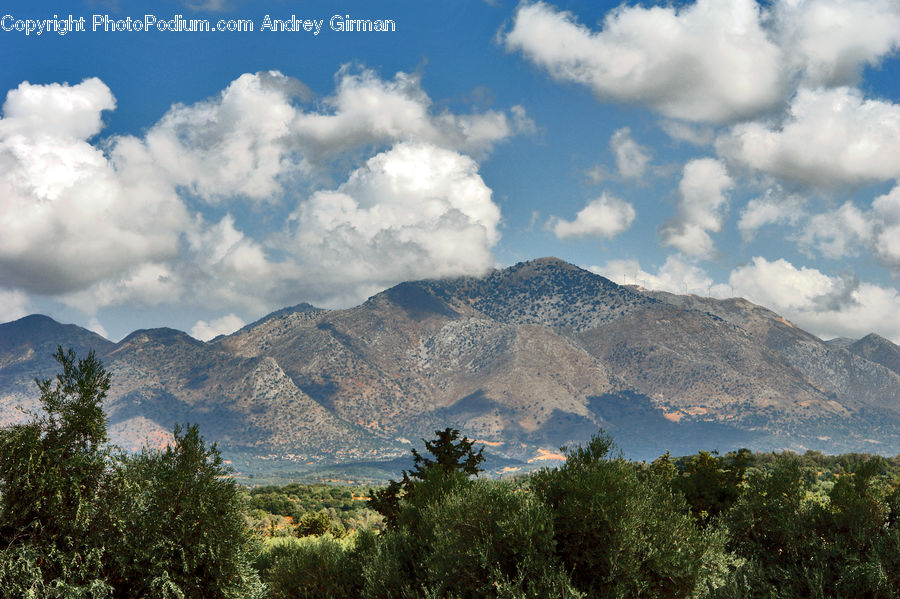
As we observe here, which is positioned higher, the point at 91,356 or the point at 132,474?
the point at 91,356

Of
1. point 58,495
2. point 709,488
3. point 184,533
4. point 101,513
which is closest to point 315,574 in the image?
point 184,533

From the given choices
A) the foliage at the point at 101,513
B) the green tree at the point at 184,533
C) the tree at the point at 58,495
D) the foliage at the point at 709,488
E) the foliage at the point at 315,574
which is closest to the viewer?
the tree at the point at 58,495

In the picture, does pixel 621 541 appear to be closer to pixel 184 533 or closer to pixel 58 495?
pixel 184 533

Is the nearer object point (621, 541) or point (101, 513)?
point (101, 513)

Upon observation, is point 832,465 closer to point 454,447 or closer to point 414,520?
point 454,447

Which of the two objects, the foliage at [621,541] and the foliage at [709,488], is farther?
the foliage at [709,488]

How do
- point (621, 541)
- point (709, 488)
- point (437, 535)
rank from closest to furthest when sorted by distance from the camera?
1. point (621, 541)
2. point (437, 535)
3. point (709, 488)

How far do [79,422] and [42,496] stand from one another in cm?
254

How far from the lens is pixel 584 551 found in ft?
78.4

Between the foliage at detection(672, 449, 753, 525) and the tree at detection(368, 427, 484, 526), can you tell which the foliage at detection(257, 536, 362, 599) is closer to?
the tree at detection(368, 427, 484, 526)

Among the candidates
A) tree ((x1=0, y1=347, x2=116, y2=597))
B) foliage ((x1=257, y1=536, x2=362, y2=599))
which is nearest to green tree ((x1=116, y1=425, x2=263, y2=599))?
tree ((x1=0, y1=347, x2=116, y2=597))

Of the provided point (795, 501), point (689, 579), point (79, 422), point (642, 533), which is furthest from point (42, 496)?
point (795, 501)

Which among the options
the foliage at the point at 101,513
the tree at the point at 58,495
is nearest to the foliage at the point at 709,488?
the foliage at the point at 101,513

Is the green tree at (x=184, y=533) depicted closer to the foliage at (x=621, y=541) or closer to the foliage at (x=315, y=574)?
the foliage at (x=315, y=574)
